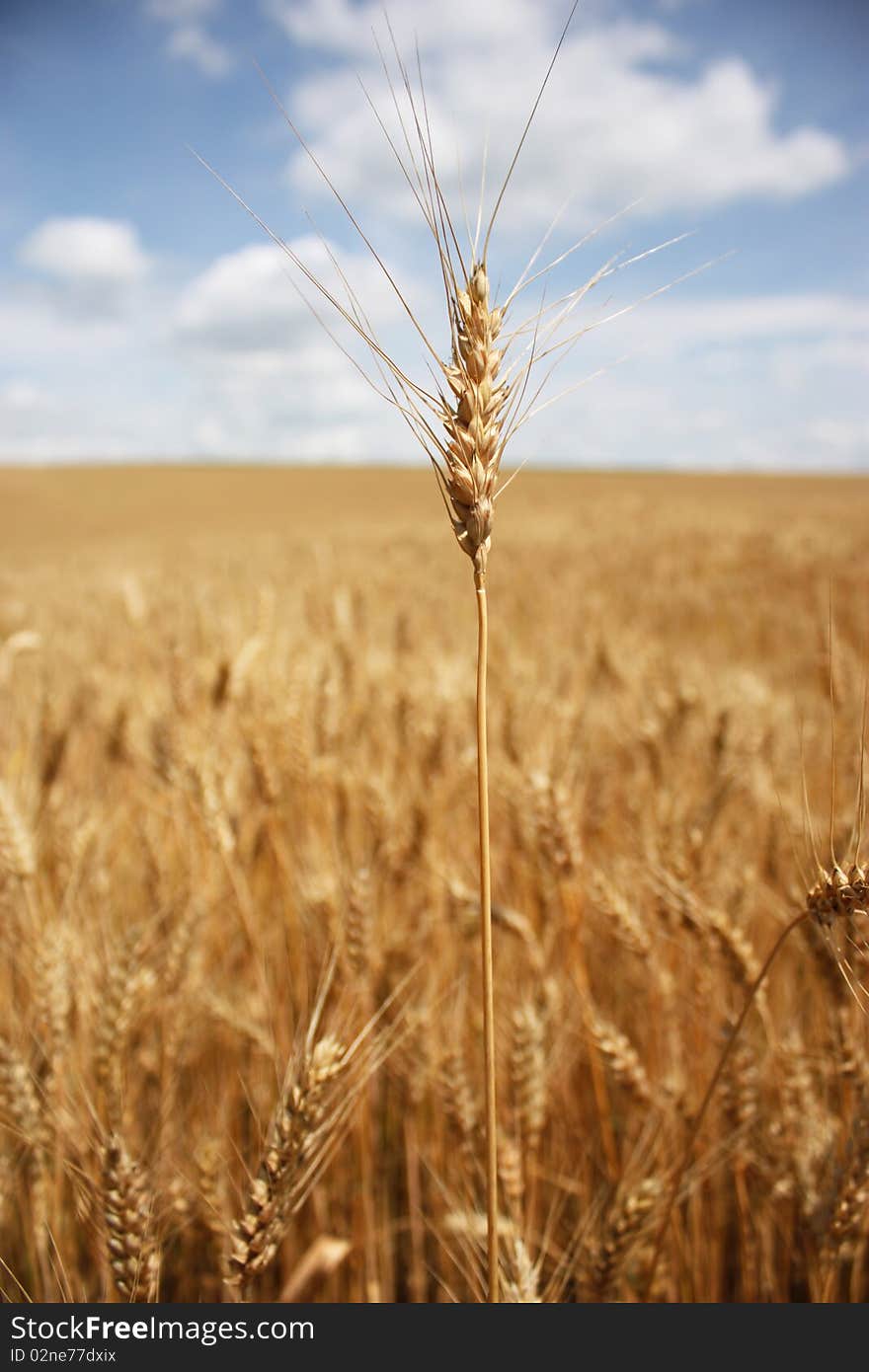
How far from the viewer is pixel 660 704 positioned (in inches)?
104

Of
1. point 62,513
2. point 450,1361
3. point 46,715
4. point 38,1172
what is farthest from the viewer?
point 62,513

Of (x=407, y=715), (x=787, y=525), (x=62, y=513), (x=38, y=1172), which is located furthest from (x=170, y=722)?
(x=62, y=513)

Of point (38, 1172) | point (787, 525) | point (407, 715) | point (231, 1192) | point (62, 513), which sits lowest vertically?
point (231, 1192)

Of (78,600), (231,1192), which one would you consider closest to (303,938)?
(231,1192)

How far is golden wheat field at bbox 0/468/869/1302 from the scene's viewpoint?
1.12m

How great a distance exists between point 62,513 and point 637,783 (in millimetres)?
34061

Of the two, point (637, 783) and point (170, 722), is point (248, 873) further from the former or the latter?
point (637, 783)

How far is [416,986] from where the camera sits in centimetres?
194

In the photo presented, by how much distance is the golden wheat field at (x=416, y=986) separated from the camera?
1.12 metres

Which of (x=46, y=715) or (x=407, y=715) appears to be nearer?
(x=46, y=715)

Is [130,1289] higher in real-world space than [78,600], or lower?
lower

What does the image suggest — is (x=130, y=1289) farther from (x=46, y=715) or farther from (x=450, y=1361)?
(x=46, y=715)

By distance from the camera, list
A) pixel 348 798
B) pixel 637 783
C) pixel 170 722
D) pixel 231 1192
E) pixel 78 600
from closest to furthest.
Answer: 1. pixel 231 1192
2. pixel 170 722
3. pixel 348 798
4. pixel 637 783
5. pixel 78 600

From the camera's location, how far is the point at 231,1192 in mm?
1597
